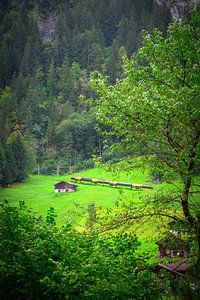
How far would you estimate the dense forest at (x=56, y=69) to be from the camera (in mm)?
95162

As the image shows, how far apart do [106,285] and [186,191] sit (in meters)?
4.59

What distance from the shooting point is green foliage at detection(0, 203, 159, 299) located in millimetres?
9539

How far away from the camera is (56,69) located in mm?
147625

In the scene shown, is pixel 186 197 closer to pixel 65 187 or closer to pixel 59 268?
pixel 59 268

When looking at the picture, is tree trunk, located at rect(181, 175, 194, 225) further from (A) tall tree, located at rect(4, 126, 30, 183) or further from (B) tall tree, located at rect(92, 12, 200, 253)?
(A) tall tree, located at rect(4, 126, 30, 183)

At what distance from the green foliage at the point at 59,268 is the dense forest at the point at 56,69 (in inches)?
2344

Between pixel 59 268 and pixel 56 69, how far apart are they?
143954mm

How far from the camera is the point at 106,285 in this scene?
9.23 metres

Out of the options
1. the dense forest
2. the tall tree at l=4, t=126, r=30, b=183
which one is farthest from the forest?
the dense forest

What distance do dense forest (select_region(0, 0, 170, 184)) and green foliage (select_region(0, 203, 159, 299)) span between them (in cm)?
5954

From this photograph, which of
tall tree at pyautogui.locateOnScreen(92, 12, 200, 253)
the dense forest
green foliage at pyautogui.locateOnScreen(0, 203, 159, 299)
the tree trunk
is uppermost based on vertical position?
the dense forest

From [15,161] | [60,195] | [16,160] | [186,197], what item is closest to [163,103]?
[186,197]

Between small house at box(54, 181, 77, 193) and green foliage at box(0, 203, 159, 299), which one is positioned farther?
small house at box(54, 181, 77, 193)

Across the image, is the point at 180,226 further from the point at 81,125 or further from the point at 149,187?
the point at 81,125
